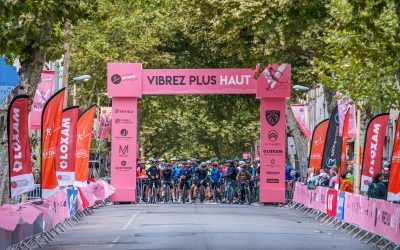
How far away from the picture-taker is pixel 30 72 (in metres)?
27.3

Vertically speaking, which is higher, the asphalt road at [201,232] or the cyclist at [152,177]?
the cyclist at [152,177]

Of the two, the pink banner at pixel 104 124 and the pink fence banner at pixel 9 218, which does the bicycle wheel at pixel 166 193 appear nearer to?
the pink banner at pixel 104 124

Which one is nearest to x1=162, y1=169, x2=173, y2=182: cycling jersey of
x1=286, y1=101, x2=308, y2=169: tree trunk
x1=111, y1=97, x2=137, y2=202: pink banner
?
x1=111, y1=97, x2=137, y2=202: pink banner

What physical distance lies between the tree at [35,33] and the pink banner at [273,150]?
22.7 metres

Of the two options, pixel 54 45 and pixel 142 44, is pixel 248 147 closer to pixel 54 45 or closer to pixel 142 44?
pixel 142 44

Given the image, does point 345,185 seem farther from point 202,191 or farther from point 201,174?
point 202,191

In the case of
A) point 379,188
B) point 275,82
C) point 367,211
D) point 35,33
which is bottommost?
point 367,211

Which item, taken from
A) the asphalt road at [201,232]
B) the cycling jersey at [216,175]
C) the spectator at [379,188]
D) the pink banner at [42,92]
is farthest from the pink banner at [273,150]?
the spectator at [379,188]

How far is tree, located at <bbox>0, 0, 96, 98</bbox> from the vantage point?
2425cm

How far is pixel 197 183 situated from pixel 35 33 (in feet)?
90.3

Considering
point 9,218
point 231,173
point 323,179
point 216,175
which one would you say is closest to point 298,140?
point 216,175

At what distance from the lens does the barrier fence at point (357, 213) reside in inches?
960

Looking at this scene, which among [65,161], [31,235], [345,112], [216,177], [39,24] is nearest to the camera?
[31,235]

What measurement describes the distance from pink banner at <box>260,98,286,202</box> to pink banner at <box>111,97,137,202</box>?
5177 mm
